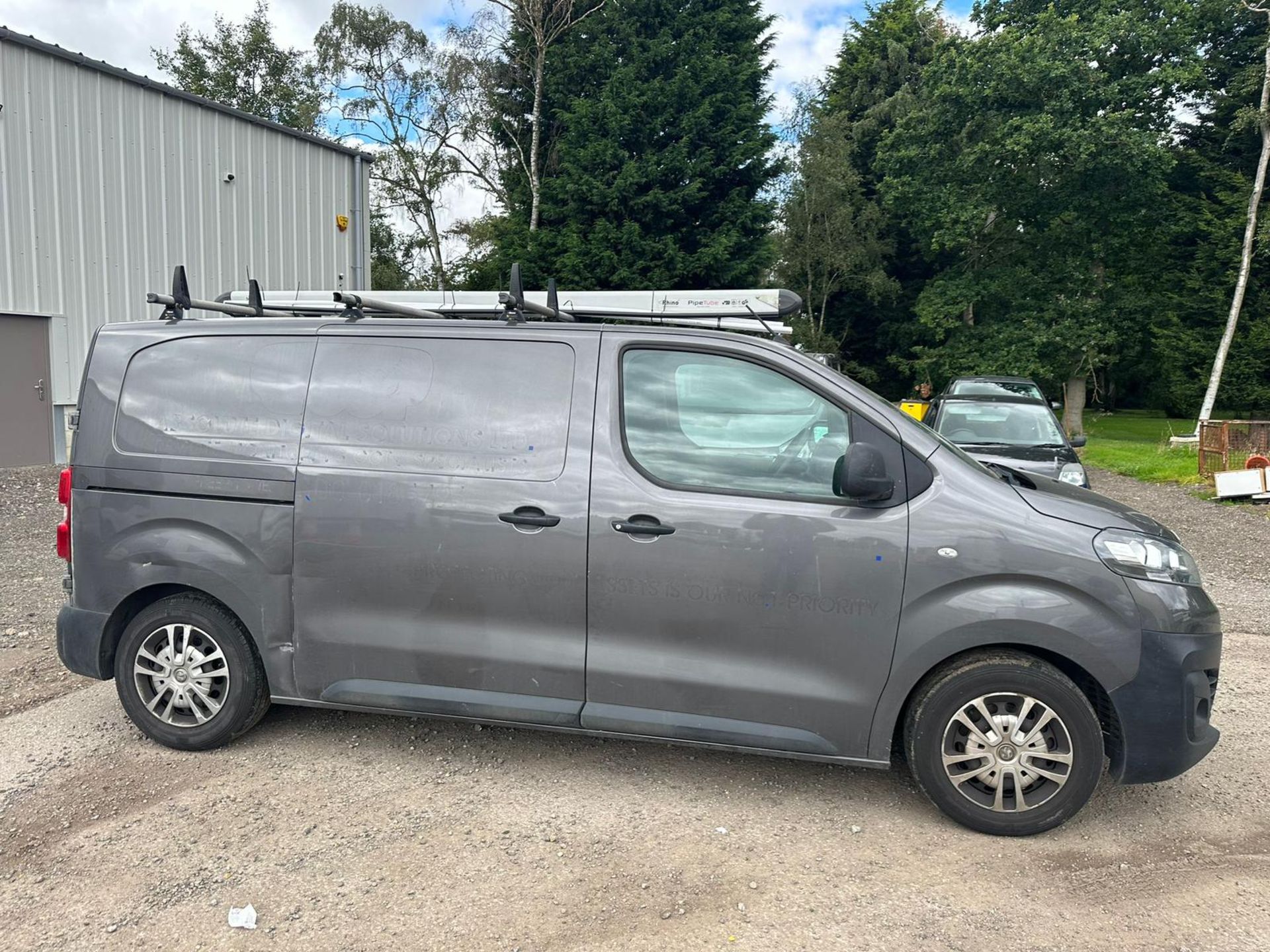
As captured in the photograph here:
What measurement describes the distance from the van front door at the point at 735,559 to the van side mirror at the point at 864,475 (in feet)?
0.33

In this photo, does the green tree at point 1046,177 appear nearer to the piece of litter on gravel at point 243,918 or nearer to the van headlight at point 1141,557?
the van headlight at point 1141,557

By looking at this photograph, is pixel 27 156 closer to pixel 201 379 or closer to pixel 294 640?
pixel 201 379

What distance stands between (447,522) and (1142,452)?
20902 millimetres

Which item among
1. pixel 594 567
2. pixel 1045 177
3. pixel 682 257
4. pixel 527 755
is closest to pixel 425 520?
pixel 594 567

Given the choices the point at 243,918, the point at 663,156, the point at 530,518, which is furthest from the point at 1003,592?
the point at 663,156

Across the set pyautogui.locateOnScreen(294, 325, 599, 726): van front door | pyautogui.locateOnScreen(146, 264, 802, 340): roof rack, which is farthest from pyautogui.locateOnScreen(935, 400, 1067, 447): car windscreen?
pyautogui.locateOnScreen(294, 325, 599, 726): van front door

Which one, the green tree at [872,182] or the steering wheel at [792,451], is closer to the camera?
the steering wheel at [792,451]

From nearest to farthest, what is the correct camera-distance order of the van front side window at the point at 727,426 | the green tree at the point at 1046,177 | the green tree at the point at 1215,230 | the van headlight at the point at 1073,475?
1. the van front side window at the point at 727,426
2. the van headlight at the point at 1073,475
3. the green tree at the point at 1046,177
4. the green tree at the point at 1215,230

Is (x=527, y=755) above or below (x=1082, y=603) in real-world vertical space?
below

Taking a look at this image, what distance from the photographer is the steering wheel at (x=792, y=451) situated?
11.3ft

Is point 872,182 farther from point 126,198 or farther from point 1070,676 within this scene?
point 1070,676

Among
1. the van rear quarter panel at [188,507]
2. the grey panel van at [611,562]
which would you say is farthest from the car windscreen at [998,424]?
the van rear quarter panel at [188,507]

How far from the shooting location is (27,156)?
42.2ft

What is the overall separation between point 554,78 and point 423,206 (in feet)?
31.2
